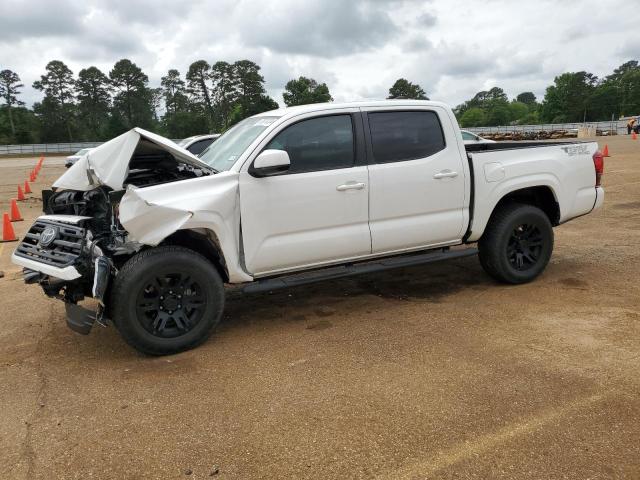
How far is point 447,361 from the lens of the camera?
3906 mm

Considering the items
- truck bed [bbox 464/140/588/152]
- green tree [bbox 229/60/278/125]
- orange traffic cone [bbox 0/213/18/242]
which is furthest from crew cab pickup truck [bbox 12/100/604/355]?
green tree [bbox 229/60/278/125]

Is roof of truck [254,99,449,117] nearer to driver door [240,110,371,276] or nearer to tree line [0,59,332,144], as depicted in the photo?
driver door [240,110,371,276]

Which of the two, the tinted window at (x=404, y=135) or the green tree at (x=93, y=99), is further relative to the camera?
the green tree at (x=93, y=99)

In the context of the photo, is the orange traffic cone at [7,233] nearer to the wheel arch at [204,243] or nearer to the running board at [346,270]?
the wheel arch at [204,243]

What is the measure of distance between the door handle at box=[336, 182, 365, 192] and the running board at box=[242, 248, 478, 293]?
0.74 metres

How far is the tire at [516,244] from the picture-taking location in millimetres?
5516

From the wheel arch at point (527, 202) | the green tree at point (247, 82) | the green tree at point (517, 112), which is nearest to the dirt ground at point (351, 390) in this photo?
the wheel arch at point (527, 202)

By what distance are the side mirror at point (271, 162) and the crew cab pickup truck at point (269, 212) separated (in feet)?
0.04

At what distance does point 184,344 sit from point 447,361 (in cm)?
203

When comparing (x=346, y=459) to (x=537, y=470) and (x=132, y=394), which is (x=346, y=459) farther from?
(x=132, y=394)

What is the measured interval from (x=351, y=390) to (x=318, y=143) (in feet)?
7.13

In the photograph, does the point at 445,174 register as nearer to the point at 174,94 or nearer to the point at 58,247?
the point at 58,247

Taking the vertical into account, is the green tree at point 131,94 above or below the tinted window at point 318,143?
above

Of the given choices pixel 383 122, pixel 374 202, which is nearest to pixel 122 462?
pixel 374 202
